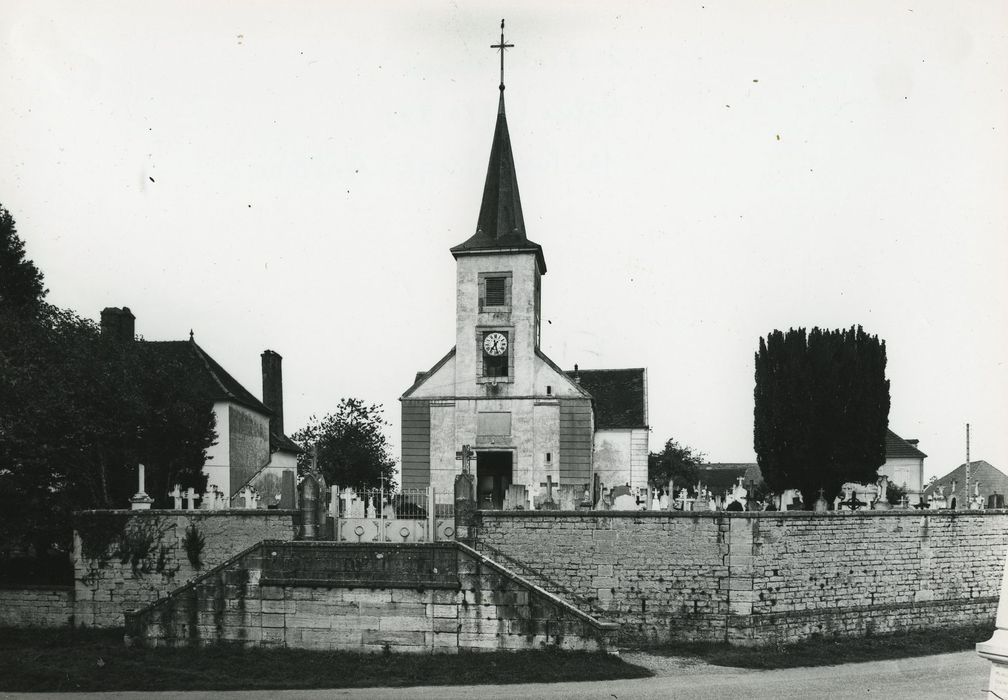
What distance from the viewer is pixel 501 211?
104ft

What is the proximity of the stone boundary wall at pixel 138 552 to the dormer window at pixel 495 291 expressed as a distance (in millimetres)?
11537

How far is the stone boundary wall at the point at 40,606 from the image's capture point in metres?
22.3

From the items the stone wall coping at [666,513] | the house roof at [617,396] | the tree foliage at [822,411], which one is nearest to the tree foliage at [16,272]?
the stone wall coping at [666,513]

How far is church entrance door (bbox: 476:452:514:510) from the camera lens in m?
29.8

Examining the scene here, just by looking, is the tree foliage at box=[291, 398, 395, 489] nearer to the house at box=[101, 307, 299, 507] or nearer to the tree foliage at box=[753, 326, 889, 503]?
the house at box=[101, 307, 299, 507]

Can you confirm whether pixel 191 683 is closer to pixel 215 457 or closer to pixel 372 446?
pixel 215 457

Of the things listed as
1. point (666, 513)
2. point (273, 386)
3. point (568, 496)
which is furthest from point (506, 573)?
point (273, 386)

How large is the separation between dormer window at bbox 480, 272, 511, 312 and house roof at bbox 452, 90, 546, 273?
903 mm

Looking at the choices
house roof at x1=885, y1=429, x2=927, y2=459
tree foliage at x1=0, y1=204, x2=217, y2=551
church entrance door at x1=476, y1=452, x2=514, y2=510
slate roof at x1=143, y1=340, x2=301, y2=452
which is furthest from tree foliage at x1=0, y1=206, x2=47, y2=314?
house roof at x1=885, y1=429, x2=927, y2=459

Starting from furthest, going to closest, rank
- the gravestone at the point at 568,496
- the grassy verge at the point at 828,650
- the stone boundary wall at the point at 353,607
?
the gravestone at the point at 568,496 → the grassy verge at the point at 828,650 → the stone boundary wall at the point at 353,607

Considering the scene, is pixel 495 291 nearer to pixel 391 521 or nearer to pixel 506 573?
pixel 391 521

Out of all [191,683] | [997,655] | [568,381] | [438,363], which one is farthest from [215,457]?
[997,655]

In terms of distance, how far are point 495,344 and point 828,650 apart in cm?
1426

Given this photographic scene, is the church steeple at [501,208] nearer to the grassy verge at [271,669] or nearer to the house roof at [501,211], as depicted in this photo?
the house roof at [501,211]
